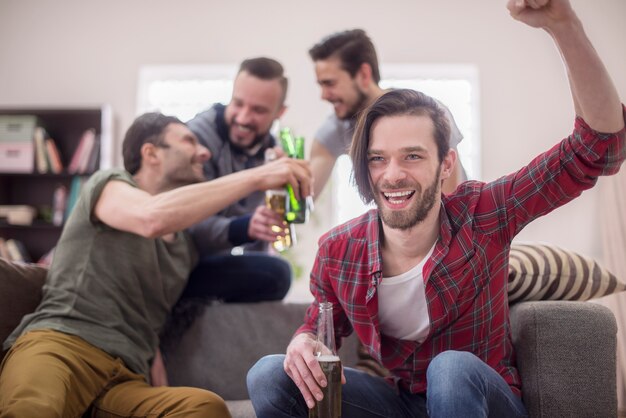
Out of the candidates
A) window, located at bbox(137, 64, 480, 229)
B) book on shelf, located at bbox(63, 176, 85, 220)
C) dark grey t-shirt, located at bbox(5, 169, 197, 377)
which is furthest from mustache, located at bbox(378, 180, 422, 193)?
book on shelf, located at bbox(63, 176, 85, 220)

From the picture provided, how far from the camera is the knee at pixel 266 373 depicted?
145 centimetres

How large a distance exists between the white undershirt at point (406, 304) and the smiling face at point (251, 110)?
1.23 metres

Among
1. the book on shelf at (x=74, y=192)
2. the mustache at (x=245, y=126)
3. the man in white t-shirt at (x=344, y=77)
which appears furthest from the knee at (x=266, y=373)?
the book on shelf at (x=74, y=192)

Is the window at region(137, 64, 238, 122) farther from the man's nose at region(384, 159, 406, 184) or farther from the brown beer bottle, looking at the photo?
the brown beer bottle

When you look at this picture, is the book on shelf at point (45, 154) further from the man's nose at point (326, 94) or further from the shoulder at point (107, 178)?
the shoulder at point (107, 178)

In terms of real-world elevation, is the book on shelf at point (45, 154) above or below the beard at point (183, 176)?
below

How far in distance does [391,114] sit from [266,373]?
2.18 feet

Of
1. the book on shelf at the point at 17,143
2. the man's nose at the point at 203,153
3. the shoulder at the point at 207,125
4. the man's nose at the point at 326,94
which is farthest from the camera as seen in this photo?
the book on shelf at the point at 17,143

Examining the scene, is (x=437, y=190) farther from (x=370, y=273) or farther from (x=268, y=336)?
(x=268, y=336)

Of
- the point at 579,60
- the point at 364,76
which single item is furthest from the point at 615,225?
the point at 579,60

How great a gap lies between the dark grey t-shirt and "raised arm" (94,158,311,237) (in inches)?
2.2

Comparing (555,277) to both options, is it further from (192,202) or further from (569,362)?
(192,202)

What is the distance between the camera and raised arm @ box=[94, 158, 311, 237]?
181 centimetres

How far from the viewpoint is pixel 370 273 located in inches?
60.2
